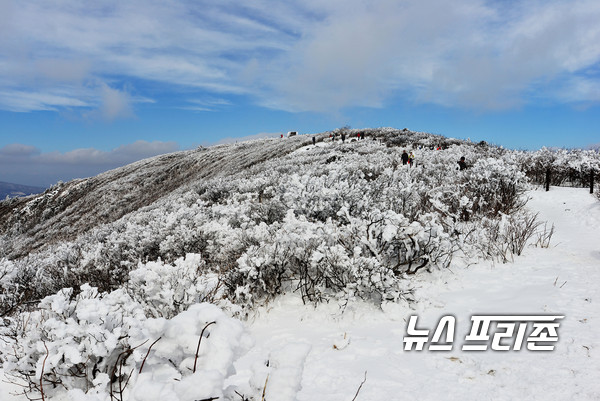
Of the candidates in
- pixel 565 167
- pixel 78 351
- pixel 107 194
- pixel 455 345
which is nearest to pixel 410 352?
pixel 455 345

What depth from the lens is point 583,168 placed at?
1416 centimetres

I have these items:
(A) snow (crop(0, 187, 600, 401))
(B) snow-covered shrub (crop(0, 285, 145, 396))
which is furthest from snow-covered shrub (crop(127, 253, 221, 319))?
(B) snow-covered shrub (crop(0, 285, 145, 396))

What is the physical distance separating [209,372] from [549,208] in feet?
39.2

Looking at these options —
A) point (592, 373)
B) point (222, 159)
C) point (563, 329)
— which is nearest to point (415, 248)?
point (563, 329)

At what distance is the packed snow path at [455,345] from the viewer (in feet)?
8.97

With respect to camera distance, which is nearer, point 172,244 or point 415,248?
point 415,248

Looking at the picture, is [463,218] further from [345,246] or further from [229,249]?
[229,249]

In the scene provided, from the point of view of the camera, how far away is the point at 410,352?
11.5 ft

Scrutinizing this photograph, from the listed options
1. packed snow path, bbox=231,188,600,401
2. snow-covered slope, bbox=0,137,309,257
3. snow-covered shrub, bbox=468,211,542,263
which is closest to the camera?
packed snow path, bbox=231,188,600,401

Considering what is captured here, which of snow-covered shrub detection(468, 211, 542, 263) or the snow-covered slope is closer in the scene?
snow-covered shrub detection(468, 211, 542, 263)

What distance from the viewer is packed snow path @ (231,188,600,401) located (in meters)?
2.73

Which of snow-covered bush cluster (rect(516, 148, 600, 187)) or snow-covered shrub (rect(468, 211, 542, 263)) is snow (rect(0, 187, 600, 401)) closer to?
snow-covered shrub (rect(468, 211, 542, 263))

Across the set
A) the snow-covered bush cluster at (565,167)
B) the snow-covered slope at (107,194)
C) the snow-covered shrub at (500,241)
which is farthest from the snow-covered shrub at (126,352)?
the snow-covered slope at (107,194)

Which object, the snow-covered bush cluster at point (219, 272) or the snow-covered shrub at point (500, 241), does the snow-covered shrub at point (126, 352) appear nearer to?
the snow-covered bush cluster at point (219, 272)
